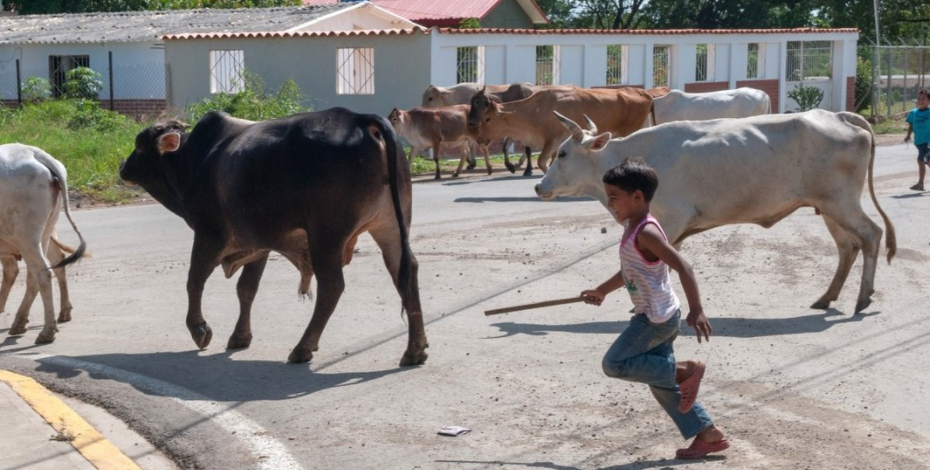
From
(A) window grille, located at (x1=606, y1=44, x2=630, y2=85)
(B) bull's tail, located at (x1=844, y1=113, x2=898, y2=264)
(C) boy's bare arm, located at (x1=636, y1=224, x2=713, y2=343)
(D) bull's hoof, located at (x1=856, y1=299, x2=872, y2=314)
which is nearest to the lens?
(C) boy's bare arm, located at (x1=636, y1=224, x2=713, y2=343)

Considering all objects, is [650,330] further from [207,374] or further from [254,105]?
[254,105]

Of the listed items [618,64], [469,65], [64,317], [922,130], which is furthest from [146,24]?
[64,317]

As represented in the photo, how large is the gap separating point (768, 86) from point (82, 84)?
19.4m

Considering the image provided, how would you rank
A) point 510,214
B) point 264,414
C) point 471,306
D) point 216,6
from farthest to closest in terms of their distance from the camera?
point 216,6 → point 510,214 → point 471,306 → point 264,414

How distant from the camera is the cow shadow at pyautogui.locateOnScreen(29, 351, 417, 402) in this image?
25.0ft

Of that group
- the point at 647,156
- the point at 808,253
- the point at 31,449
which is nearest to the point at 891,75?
the point at 808,253

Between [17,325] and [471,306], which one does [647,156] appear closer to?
[471,306]

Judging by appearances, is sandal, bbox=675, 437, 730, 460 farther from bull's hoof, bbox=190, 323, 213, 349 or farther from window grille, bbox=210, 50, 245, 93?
window grille, bbox=210, 50, 245, 93

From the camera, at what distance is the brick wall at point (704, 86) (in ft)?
113

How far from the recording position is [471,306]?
10273 mm

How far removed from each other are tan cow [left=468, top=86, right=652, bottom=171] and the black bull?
1315 centimetres

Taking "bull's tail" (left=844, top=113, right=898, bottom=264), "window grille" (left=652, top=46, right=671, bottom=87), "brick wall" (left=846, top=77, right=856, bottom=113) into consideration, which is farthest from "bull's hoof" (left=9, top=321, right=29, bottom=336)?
"brick wall" (left=846, top=77, right=856, bottom=113)

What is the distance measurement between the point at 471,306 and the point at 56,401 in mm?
3750

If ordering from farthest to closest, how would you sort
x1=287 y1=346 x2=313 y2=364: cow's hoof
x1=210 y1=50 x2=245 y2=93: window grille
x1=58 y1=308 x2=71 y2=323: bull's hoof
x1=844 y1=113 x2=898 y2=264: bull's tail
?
1. x1=210 y1=50 x2=245 y2=93: window grille
2. x1=844 y1=113 x2=898 y2=264: bull's tail
3. x1=58 y1=308 x2=71 y2=323: bull's hoof
4. x1=287 y1=346 x2=313 y2=364: cow's hoof
